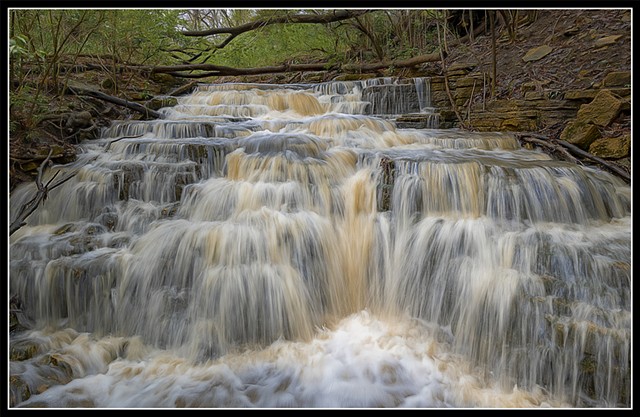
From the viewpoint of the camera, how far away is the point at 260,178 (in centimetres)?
523

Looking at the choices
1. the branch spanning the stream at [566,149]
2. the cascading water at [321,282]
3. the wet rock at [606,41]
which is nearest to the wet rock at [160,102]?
the cascading water at [321,282]

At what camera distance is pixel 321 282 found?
430cm

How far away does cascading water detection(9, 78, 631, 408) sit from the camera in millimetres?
3297

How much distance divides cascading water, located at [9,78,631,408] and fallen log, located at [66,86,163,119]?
90.0 inches

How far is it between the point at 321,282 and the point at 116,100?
5.96 metres

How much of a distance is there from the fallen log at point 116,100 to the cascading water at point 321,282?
90.0 inches

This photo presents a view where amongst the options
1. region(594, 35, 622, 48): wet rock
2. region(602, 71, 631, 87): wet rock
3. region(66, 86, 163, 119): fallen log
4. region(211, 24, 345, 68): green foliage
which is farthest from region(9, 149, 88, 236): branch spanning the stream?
region(594, 35, 622, 48): wet rock

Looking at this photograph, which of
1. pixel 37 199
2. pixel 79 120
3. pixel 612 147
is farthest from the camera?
pixel 79 120

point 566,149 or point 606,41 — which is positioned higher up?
point 606,41

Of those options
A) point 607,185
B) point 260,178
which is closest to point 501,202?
point 607,185

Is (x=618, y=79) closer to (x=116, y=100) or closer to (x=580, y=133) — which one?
(x=580, y=133)

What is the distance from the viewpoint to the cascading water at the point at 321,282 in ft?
10.8

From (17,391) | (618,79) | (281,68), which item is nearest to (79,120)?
(17,391)

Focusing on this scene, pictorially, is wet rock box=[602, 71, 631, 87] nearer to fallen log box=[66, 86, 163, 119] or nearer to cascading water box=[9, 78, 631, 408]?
cascading water box=[9, 78, 631, 408]
